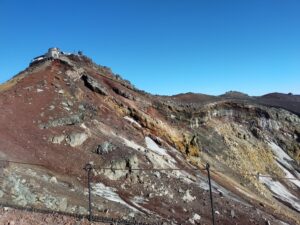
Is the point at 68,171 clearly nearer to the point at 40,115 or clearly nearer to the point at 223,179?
the point at 40,115

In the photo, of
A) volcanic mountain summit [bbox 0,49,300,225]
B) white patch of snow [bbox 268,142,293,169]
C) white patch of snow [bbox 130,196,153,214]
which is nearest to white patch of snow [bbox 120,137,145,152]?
volcanic mountain summit [bbox 0,49,300,225]

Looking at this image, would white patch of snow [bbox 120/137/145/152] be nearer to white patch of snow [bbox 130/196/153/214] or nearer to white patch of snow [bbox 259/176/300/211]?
white patch of snow [bbox 130/196/153/214]

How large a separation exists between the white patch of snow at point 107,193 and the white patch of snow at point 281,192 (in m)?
31.6

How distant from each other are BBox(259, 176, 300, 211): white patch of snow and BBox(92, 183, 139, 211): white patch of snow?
31556 millimetres

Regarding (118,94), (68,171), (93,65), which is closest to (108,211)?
(68,171)

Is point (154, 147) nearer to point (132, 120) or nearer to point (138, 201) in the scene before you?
point (132, 120)

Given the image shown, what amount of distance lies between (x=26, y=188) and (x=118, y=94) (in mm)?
29248

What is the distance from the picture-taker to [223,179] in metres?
46.7

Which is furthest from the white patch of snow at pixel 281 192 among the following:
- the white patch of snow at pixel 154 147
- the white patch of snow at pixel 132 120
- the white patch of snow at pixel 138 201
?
the white patch of snow at pixel 138 201

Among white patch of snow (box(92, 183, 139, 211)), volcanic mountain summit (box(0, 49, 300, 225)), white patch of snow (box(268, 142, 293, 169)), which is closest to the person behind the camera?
volcanic mountain summit (box(0, 49, 300, 225))

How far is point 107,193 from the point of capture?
97.0 ft

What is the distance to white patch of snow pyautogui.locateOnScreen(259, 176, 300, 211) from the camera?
2158 inches

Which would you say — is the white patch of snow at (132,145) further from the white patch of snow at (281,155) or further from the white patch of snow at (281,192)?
the white patch of snow at (281,155)

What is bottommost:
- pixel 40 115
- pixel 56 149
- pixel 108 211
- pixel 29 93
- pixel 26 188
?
pixel 108 211
